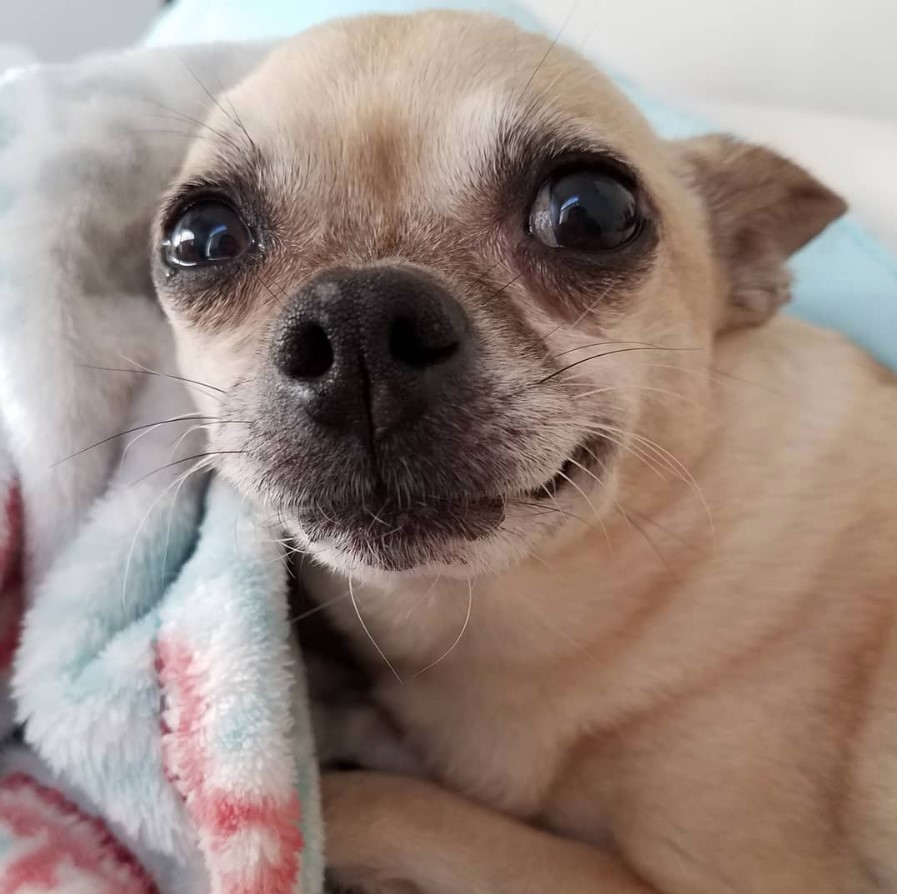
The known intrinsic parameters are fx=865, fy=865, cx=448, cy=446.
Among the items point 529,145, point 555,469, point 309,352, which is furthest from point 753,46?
point 309,352

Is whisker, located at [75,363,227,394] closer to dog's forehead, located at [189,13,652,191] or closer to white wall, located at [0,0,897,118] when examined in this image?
dog's forehead, located at [189,13,652,191]

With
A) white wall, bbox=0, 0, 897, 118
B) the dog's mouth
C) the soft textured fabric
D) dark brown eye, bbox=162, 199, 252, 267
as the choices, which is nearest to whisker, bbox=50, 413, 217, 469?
the soft textured fabric

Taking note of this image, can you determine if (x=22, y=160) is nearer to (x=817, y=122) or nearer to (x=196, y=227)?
(x=196, y=227)

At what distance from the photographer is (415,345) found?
0.74 metres

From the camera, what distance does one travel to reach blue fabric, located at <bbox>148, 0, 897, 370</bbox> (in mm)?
1492

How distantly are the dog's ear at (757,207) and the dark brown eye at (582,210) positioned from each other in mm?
363

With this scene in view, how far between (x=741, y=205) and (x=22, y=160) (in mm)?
1013

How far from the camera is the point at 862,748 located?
3.50 feet

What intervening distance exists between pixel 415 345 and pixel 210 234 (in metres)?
0.43

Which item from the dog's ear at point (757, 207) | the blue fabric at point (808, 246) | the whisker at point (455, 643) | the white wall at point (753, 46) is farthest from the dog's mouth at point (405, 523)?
the white wall at point (753, 46)

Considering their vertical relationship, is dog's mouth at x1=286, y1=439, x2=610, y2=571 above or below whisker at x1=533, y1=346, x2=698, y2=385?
below

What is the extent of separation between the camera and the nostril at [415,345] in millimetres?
729

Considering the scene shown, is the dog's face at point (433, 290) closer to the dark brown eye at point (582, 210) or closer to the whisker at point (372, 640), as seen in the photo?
the dark brown eye at point (582, 210)

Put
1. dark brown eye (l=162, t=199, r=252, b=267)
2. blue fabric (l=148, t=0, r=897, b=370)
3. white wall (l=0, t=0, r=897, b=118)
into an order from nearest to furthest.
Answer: dark brown eye (l=162, t=199, r=252, b=267) → blue fabric (l=148, t=0, r=897, b=370) → white wall (l=0, t=0, r=897, b=118)
